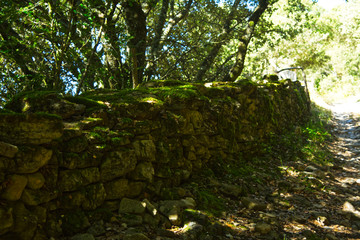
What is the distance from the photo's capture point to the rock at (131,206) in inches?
125

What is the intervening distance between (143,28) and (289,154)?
5120 millimetres

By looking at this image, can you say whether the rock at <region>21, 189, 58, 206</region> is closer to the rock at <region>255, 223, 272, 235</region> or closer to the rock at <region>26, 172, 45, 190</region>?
the rock at <region>26, 172, 45, 190</region>

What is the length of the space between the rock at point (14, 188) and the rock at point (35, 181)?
6 cm

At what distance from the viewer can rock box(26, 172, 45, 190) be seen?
8.29 feet

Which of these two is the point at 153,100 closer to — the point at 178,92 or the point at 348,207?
the point at 178,92

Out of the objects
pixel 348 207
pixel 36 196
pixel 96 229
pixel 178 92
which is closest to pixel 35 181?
pixel 36 196

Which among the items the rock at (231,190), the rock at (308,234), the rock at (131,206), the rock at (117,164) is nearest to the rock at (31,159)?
the rock at (117,164)

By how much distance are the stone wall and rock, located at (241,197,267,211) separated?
964 millimetres

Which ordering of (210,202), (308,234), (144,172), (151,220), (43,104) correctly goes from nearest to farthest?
(151,220) → (43,104) → (144,172) → (308,234) → (210,202)

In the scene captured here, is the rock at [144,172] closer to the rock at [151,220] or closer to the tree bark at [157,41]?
the rock at [151,220]

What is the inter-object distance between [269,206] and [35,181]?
3618mm

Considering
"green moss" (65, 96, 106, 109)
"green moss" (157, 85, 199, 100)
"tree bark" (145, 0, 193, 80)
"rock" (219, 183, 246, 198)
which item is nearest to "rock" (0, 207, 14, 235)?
"green moss" (65, 96, 106, 109)

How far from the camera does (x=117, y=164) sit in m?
3.34

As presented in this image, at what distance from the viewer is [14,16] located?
4.27 meters
